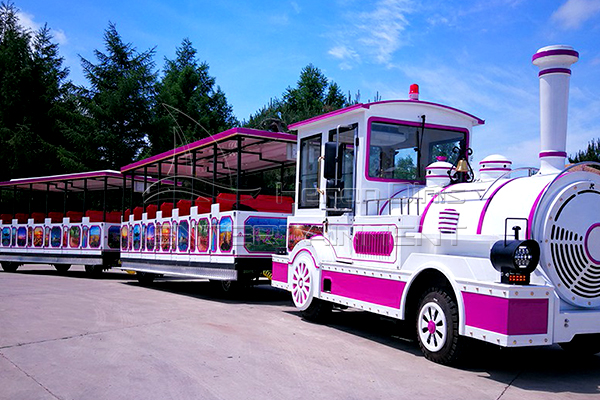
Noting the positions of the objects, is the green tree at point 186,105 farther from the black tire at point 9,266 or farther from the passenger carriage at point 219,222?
the passenger carriage at point 219,222

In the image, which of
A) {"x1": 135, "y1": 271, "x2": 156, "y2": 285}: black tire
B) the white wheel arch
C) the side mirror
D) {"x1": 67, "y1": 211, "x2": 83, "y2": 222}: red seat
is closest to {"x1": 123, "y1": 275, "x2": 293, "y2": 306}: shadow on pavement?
{"x1": 135, "y1": 271, "x2": 156, "y2": 285}: black tire

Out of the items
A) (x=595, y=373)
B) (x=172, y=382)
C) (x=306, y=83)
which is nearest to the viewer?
(x=172, y=382)

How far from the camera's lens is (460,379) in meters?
5.03

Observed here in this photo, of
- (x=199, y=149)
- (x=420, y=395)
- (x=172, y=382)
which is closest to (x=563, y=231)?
(x=420, y=395)

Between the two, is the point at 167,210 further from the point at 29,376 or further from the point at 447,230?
the point at 447,230

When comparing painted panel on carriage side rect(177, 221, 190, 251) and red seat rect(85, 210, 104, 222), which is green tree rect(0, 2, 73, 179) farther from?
painted panel on carriage side rect(177, 221, 190, 251)

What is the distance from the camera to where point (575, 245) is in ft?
17.0

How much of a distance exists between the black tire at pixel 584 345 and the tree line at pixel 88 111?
23.0 metres

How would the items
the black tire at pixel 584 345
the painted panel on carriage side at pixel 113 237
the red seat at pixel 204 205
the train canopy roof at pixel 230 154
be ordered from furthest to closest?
the painted panel on carriage side at pixel 113 237 < the red seat at pixel 204 205 < the train canopy roof at pixel 230 154 < the black tire at pixel 584 345

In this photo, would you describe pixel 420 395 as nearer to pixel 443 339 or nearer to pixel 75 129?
pixel 443 339

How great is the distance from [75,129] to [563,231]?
29.9 meters

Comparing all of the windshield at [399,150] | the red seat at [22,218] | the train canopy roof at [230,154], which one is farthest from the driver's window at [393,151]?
the red seat at [22,218]

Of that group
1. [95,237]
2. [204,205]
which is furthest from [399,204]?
[95,237]

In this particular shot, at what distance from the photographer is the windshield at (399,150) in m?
7.34
